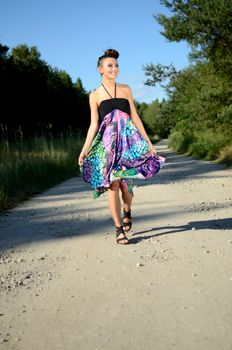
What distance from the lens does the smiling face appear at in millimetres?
4673

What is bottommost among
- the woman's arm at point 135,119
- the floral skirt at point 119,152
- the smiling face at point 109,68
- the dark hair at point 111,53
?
the floral skirt at point 119,152

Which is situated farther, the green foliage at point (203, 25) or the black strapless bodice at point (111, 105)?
the green foliage at point (203, 25)

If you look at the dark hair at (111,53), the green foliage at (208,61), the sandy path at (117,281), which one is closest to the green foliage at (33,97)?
the green foliage at (208,61)

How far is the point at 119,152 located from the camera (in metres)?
4.71

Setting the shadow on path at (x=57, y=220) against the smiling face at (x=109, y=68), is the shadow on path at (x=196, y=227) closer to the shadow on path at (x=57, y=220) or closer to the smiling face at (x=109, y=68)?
the shadow on path at (x=57, y=220)

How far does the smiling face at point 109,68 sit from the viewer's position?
467 centimetres

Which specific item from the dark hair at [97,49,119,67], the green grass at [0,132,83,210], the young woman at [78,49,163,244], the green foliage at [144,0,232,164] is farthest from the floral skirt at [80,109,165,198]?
the green foliage at [144,0,232,164]

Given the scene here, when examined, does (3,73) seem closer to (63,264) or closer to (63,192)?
(63,192)

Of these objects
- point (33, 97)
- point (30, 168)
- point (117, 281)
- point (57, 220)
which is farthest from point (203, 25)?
point (33, 97)

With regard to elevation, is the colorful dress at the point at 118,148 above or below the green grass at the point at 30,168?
above

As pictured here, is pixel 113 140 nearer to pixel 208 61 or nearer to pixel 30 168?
pixel 30 168

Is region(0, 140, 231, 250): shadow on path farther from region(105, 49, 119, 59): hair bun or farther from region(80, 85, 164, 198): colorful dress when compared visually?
region(105, 49, 119, 59): hair bun

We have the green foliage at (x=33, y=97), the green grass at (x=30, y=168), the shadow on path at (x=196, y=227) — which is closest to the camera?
the shadow on path at (x=196, y=227)

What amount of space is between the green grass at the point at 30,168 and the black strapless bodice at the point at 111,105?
311 centimetres
